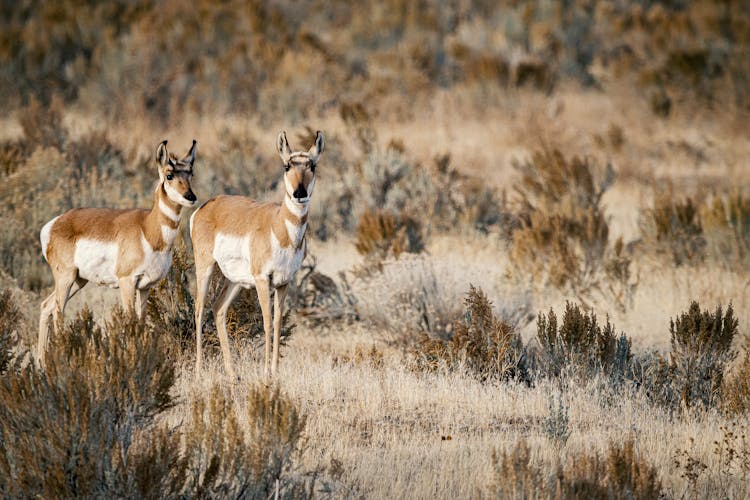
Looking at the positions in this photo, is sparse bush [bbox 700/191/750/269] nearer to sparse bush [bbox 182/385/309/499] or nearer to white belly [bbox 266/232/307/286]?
white belly [bbox 266/232/307/286]

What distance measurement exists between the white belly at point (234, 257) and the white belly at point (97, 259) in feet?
2.58

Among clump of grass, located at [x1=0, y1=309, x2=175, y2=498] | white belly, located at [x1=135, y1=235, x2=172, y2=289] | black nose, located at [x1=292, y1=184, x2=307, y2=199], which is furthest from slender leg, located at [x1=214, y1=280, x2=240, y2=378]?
clump of grass, located at [x1=0, y1=309, x2=175, y2=498]

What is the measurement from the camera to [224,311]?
7906 mm

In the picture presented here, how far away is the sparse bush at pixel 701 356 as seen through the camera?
302 inches

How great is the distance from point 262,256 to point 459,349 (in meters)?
1.99

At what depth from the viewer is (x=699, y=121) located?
21.3 meters

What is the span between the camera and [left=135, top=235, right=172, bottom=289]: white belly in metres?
→ 7.18

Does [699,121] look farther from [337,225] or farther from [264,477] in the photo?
[264,477]

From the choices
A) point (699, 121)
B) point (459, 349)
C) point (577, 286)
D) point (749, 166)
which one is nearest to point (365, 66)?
point (699, 121)

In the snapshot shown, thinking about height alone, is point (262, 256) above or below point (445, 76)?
below

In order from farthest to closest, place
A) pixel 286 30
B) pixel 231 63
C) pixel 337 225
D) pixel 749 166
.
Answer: pixel 286 30, pixel 231 63, pixel 749 166, pixel 337 225

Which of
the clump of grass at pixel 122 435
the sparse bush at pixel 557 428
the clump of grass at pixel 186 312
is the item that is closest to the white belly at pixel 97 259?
the clump of grass at pixel 186 312

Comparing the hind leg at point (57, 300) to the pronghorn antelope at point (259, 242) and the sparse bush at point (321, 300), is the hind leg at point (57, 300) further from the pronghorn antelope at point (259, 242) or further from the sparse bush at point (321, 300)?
the sparse bush at point (321, 300)

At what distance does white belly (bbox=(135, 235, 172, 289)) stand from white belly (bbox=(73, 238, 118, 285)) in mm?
237
